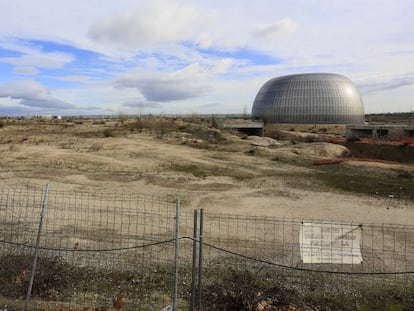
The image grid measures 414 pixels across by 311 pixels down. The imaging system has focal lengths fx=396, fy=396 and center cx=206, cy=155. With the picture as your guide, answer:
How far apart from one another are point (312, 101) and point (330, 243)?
109 meters

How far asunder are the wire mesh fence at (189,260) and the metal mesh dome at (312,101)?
10083 centimetres

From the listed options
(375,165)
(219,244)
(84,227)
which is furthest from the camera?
(375,165)

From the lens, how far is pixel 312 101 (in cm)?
11150

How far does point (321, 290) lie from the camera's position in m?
8.33

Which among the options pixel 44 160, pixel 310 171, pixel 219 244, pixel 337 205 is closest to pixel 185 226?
pixel 219 244

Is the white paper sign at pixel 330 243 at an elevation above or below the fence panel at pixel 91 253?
above

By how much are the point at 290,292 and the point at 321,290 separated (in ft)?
2.53

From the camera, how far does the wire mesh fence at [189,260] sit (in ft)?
23.8

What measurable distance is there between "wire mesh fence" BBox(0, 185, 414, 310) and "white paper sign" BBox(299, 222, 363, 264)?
18mm

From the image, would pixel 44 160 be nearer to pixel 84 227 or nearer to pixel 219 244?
pixel 84 227

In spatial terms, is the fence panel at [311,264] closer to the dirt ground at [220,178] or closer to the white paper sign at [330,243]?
the white paper sign at [330,243]

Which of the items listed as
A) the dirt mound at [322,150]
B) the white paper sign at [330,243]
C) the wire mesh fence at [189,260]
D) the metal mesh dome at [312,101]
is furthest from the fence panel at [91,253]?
the metal mesh dome at [312,101]

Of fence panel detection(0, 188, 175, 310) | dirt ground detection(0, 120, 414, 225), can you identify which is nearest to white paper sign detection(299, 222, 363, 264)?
fence panel detection(0, 188, 175, 310)

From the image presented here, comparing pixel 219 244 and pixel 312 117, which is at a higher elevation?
pixel 312 117
